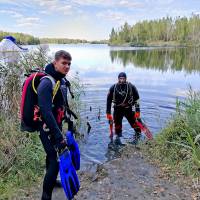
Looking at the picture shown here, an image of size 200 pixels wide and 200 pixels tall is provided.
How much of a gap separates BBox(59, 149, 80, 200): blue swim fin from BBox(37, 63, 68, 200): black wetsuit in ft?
0.62

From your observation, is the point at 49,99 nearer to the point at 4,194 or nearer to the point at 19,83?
the point at 4,194

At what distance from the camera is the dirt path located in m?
4.31

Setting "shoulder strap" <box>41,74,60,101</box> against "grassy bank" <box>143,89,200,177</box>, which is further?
"grassy bank" <box>143,89,200,177</box>

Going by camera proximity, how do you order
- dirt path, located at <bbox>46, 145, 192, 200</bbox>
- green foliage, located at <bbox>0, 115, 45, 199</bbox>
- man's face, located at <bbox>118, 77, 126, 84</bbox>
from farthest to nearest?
man's face, located at <bbox>118, 77, 126, 84</bbox> < green foliage, located at <bbox>0, 115, 45, 199</bbox> < dirt path, located at <bbox>46, 145, 192, 200</bbox>

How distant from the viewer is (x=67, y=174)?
373 centimetres

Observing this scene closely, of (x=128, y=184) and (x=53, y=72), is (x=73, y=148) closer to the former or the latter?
(x=53, y=72)

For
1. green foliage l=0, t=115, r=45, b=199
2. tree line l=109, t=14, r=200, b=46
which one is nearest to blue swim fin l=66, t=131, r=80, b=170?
green foliage l=0, t=115, r=45, b=199

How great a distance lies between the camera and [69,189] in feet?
12.4

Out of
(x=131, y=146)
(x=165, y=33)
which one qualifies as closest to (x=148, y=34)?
(x=165, y=33)

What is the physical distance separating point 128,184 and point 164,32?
354ft

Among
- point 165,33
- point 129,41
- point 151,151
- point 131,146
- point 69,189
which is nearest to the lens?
point 69,189

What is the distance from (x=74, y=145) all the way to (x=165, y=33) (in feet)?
355

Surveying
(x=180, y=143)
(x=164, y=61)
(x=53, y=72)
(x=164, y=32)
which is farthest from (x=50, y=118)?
(x=164, y=32)

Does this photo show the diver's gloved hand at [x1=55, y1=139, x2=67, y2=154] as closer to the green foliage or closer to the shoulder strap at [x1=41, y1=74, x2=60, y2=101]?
the shoulder strap at [x1=41, y1=74, x2=60, y2=101]
